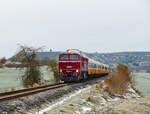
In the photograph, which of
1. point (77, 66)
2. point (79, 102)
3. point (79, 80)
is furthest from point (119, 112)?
point (79, 80)

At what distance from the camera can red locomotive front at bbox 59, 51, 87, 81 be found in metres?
43.9

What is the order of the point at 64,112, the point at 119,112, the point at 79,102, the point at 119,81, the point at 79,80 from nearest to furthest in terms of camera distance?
the point at 64,112
the point at 119,112
the point at 79,102
the point at 79,80
the point at 119,81

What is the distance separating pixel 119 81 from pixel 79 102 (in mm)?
31372

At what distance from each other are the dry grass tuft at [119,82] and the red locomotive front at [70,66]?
126 inches

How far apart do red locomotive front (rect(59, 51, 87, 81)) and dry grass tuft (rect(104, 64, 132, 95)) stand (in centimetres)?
321

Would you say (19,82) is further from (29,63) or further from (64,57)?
(64,57)

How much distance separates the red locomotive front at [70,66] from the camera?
43.9 meters

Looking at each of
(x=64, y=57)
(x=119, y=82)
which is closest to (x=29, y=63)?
(x=64, y=57)

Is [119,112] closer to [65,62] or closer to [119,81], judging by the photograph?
[65,62]

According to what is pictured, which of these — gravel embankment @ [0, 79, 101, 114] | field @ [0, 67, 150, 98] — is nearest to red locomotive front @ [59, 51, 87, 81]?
field @ [0, 67, 150, 98]

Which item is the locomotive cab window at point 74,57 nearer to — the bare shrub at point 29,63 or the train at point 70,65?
the train at point 70,65

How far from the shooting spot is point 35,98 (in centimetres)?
2398

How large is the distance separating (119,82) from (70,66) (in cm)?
1271

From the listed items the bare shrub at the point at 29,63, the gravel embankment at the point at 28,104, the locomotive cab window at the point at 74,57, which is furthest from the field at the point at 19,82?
the gravel embankment at the point at 28,104
